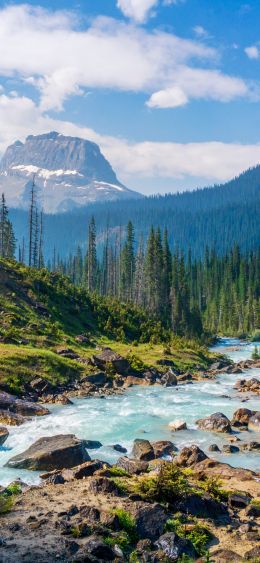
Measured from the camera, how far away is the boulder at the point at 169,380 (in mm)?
47081

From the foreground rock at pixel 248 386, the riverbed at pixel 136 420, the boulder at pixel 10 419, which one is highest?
the boulder at pixel 10 419

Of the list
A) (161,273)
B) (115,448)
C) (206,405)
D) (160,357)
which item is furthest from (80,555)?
(161,273)

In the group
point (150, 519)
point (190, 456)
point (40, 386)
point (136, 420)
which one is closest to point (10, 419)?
point (136, 420)

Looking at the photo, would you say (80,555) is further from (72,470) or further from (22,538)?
(72,470)

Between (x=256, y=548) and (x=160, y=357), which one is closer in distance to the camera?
(x=256, y=548)

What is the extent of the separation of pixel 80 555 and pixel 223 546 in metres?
4.45

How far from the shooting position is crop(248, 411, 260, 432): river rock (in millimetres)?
31812

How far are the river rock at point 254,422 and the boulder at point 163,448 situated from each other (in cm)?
728

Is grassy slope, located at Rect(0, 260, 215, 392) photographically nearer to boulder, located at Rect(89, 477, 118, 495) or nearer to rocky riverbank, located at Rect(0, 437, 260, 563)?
rocky riverbank, located at Rect(0, 437, 260, 563)

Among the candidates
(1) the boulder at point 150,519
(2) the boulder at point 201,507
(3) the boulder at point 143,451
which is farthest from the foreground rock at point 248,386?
(1) the boulder at point 150,519

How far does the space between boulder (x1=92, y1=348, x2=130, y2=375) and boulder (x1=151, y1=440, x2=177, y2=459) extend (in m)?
21.4

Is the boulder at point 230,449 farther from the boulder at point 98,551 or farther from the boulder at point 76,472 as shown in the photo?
the boulder at point 98,551

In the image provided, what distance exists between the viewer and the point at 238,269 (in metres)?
167

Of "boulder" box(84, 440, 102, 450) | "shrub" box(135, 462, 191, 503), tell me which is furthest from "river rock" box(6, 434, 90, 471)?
"shrub" box(135, 462, 191, 503)
